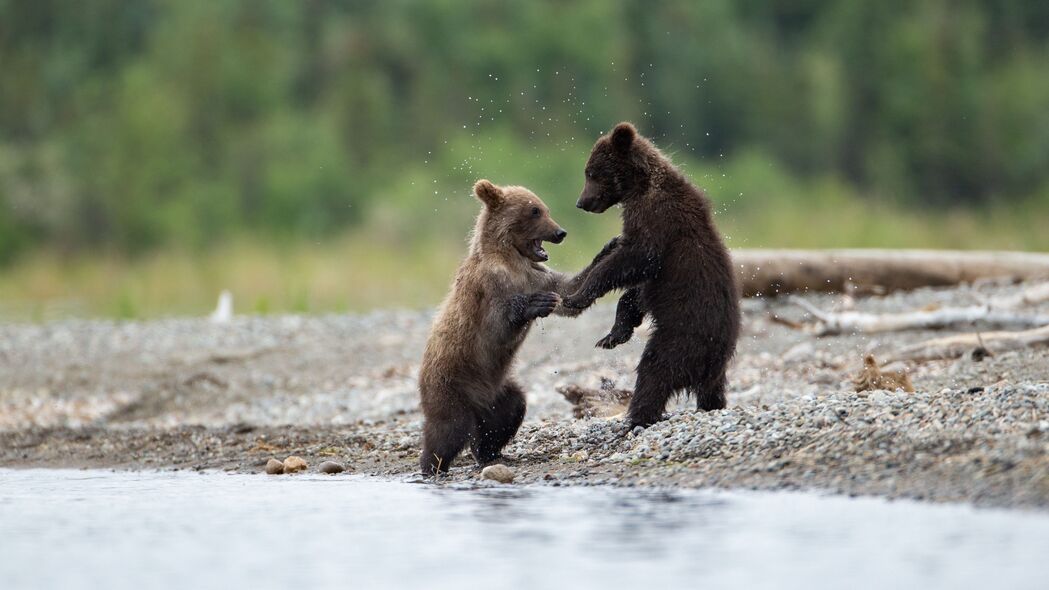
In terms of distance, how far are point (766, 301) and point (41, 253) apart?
17211mm

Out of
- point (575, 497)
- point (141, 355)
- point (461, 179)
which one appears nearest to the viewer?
point (575, 497)

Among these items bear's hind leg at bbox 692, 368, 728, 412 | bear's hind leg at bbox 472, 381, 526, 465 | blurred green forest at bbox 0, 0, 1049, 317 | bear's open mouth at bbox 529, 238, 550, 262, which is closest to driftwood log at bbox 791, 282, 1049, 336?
bear's hind leg at bbox 692, 368, 728, 412

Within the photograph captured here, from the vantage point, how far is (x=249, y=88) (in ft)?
117

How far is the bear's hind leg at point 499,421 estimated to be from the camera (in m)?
7.96

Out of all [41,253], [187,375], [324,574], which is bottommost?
[324,574]

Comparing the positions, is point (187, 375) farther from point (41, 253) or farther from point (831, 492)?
point (41, 253)

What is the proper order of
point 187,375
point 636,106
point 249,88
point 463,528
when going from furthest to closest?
point 636,106 → point 249,88 → point 187,375 → point 463,528

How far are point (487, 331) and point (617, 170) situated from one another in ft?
3.80

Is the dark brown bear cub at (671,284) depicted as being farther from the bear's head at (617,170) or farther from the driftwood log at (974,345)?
the driftwood log at (974,345)

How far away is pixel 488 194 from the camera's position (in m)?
8.34

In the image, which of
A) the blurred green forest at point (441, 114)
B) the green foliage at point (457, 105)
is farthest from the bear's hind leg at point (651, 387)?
the green foliage at point (457, 105)

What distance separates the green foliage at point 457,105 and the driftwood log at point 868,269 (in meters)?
14.2

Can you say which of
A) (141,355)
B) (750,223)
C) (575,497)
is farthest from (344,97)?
(575,497)

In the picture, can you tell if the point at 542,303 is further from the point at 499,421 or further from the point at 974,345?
the point at 974,345
